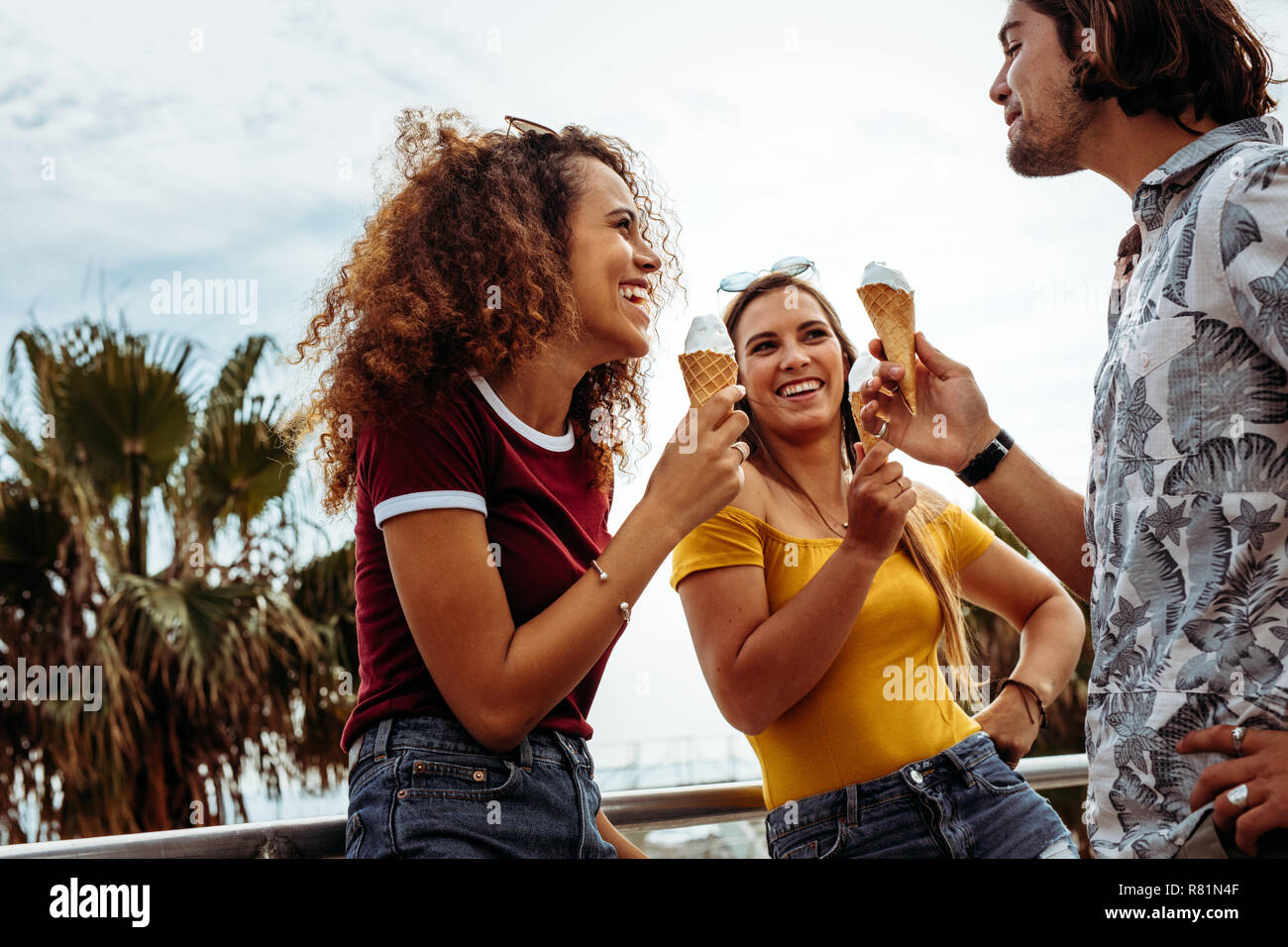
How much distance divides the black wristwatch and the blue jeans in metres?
1.11

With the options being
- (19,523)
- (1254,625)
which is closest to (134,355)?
(19,523)

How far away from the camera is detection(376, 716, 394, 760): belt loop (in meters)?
1.65

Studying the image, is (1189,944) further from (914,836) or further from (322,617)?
(322,617)

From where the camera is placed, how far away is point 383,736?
1.66 meters

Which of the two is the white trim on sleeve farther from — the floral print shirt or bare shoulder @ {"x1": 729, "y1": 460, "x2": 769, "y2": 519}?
the floral print shirt

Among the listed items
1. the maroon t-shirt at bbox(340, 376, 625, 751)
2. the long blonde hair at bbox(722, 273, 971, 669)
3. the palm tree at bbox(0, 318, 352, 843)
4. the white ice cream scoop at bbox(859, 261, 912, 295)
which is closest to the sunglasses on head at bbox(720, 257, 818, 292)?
the long blonde hair at bbox(722, 273, 971, 669)

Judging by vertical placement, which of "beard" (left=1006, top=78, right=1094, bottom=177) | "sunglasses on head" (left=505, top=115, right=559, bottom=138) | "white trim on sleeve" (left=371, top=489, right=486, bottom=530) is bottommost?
"white trim on sleeve" (left=371, top=489, right=486, bottom=530)

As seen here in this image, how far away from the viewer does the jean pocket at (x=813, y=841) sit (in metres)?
2.14

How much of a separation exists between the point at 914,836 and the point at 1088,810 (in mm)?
474

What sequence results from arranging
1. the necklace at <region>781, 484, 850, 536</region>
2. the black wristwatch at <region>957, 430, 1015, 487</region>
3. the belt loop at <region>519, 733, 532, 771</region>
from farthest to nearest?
the necklace at <region>781, 484, 850, 536</region>
the black wristwatch at <region>957, 430, 1015, 487</region>
the belt loop at <region>519, 733, 532, 771</region>

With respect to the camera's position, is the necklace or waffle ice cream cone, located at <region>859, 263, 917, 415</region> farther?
the necklace

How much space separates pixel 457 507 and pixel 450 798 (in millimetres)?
461

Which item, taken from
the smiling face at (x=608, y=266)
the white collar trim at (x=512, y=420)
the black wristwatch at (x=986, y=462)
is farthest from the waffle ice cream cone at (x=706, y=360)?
the black wristwatch at (x=986, y=462)

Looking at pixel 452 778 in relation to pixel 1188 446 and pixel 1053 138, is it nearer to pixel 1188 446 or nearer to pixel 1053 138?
pixel 1188 446
